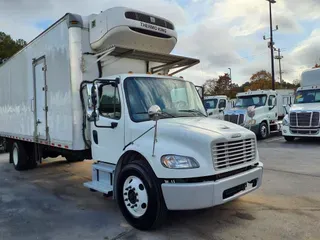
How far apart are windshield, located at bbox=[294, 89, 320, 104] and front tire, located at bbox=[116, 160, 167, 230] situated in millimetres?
12016

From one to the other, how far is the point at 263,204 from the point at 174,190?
87.3 inches

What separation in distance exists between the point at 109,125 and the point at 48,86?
2431 mm

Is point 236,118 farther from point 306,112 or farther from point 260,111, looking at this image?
point 306,112

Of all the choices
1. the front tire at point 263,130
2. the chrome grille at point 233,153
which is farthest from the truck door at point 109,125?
the front tire at point 263,130

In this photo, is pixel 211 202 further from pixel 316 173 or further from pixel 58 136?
pixel 316 173

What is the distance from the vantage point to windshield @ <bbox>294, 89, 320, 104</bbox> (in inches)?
541

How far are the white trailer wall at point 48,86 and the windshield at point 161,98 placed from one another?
1.52m

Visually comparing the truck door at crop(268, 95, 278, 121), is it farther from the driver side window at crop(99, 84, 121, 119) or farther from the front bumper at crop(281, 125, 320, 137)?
the driver side window at crop(99, 84, 121, 119)

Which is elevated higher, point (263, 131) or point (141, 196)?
point (263, 131)

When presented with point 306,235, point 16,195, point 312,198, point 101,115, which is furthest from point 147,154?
point 16,195

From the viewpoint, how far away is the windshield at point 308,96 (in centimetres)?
1373

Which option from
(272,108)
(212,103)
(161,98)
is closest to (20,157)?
(161,98)

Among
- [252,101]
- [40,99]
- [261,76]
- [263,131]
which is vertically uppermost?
[261,76]

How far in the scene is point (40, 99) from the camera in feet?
23.3
